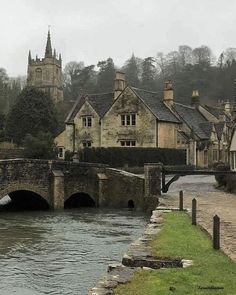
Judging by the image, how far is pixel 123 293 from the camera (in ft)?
29.5

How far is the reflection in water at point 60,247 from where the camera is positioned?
44.6 ft

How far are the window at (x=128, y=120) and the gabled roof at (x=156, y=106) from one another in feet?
7.06

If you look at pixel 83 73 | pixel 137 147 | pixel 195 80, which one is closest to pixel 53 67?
pixel 83 73

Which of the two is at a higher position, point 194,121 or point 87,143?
point 194,121

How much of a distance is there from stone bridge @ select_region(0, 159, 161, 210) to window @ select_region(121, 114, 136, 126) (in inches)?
743

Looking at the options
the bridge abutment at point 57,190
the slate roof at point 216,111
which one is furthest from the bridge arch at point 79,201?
the slate roof at point 216,111

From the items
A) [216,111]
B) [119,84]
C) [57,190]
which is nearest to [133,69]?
[216,111]

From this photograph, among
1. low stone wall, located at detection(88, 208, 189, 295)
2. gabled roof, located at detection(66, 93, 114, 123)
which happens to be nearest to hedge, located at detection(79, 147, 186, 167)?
gabled roof, located at detection(66, 93, 114, 123)

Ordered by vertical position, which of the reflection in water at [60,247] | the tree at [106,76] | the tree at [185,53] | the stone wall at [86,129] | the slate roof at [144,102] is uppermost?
the tree at [185,53]

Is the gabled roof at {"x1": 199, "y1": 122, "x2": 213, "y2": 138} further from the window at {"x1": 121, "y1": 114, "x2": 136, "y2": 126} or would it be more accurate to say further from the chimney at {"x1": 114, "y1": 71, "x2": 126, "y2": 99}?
the chimney at {"x1": 114, "y1": 71, "x2": 126, "y2": 99}

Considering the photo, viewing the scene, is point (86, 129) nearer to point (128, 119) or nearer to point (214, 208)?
point (128, 119)

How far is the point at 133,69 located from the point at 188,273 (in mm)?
113593

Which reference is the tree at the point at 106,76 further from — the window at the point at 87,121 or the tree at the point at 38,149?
the tree at the point at 38,149

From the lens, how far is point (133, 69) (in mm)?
121750
